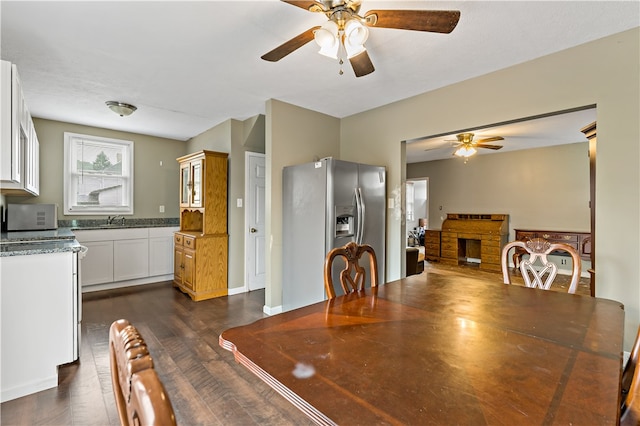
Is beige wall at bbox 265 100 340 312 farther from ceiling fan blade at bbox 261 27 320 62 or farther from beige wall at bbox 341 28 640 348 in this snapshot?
beige wall at bbox 341 28 640 348

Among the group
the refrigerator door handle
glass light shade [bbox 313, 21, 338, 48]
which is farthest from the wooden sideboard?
glass light shade [bbox 313, 21, 338, 48]

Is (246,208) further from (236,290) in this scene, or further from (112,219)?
(112,219)

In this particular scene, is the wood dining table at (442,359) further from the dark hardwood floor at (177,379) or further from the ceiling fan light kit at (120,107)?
the ceiling fan light kit at (120,107)

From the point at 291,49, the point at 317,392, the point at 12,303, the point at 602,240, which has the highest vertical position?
the point at 291,49

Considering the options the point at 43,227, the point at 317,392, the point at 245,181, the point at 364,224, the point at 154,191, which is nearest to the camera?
the point at 317,392

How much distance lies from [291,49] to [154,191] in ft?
14.4

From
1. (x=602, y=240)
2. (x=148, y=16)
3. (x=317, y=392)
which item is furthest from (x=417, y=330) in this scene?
(x=148, y=16)

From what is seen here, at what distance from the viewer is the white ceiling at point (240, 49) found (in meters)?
1.95

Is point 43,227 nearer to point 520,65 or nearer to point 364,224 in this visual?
point 364,224

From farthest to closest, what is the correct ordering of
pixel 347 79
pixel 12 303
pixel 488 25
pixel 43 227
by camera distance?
pixel 43 227 < pixel 347 79 < pixel 488 25 < pixel 12 303

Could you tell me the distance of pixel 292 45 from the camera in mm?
1934

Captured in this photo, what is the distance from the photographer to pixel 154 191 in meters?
5.36

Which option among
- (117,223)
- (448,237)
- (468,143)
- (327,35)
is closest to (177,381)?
(327,35)

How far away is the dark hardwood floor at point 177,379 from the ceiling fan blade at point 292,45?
67.9 inches
